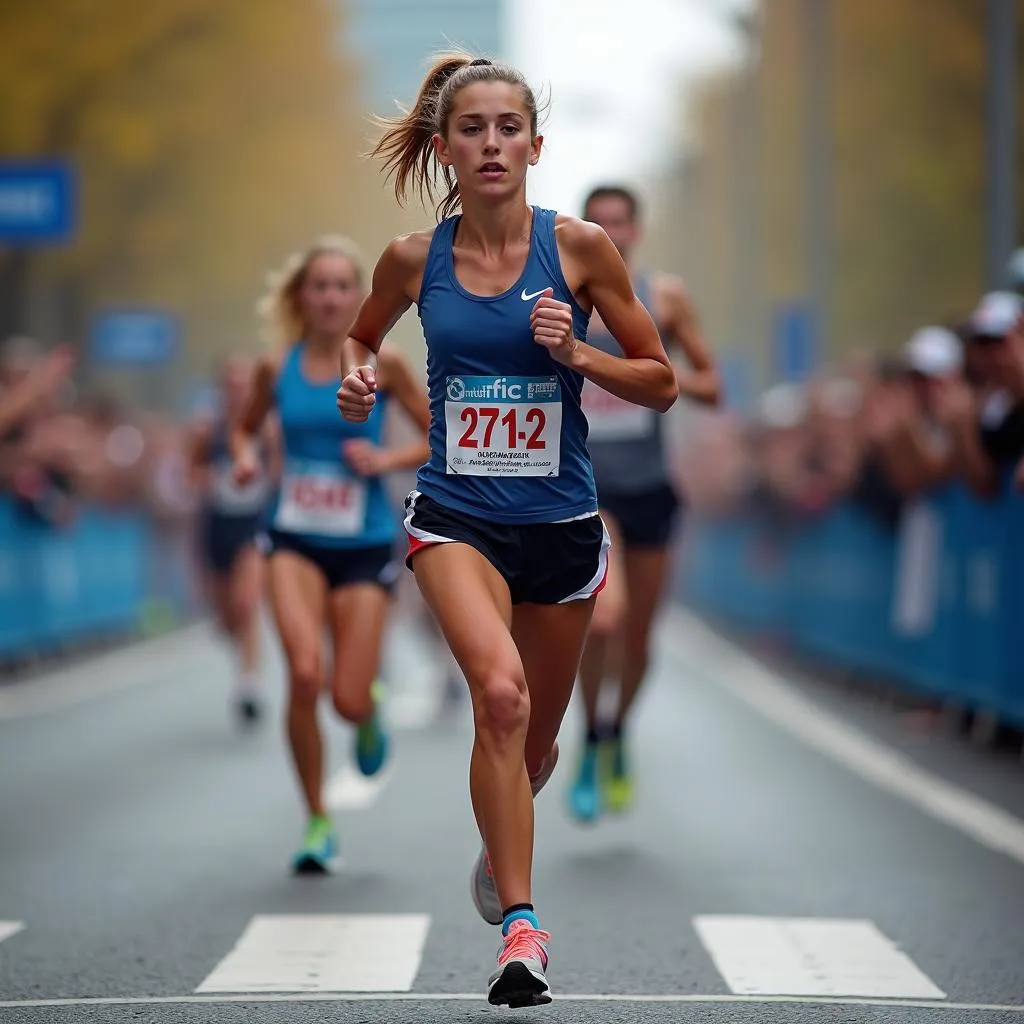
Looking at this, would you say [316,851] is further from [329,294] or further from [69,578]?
[69,578]

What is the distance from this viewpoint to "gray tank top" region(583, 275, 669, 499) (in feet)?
34.1

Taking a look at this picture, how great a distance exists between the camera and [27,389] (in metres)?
16.8

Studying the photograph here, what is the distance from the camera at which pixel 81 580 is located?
954 inches

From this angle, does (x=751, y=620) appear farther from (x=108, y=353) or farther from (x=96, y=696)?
(x=108, y=353)

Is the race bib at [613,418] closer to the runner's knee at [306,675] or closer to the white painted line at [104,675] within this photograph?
the runner's knee at [306,675]

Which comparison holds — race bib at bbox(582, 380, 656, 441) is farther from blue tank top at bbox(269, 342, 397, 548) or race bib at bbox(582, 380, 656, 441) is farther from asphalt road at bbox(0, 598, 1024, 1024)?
asphalt road at bbox(0, 598, 1024, 1024)

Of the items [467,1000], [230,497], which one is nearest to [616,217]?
[467,1000]

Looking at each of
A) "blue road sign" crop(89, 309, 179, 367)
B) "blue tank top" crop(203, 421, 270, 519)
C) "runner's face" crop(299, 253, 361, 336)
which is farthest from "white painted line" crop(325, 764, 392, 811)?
"blue road sign" crop(89, 309, 179, 367)

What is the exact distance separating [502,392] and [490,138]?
0.61 metres

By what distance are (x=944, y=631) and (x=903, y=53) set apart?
2423cm

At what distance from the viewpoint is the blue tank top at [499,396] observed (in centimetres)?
650

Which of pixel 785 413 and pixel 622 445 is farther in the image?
pixel 785 413

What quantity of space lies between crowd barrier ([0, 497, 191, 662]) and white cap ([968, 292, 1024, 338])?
30.7 feet

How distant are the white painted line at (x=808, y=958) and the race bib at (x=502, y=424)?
1.41m
